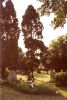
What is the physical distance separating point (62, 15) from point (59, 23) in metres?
0.79

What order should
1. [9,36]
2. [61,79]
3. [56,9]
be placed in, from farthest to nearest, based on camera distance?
[9,36], [61,79], [56,9]

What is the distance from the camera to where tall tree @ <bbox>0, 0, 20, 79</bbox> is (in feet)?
162

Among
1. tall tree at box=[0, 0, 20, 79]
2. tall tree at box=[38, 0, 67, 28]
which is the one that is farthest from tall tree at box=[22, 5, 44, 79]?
tall tree at box=[38, 0, 67, 28]

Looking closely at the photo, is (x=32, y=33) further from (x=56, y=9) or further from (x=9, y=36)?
(x=56, y=9)

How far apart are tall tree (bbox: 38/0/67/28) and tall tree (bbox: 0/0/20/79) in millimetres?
26180

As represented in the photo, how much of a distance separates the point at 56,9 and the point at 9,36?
29.3 metres

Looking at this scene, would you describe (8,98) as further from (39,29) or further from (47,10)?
(39,29)

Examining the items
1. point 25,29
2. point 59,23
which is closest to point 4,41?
point 25,29

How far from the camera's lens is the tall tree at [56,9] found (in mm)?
21241

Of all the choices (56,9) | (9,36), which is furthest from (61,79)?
(9,36)

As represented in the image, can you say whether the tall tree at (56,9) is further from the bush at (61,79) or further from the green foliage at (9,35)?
the green foliage at (9,35)

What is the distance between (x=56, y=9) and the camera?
2208 centimetres

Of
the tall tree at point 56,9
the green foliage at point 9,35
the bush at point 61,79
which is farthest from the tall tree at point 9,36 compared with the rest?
the tall tree at point 56,9

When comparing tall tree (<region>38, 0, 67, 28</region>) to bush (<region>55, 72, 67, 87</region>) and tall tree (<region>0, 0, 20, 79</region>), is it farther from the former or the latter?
tall tree (<region>0, 0, 20, 79</region>)
